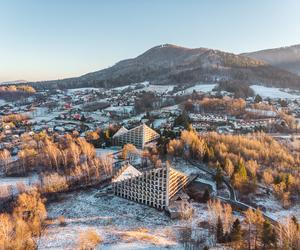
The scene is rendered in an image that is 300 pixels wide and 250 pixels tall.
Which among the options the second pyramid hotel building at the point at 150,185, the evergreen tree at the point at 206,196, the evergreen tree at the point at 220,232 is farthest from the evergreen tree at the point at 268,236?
the second pyramid hotel building at the point at 150,185

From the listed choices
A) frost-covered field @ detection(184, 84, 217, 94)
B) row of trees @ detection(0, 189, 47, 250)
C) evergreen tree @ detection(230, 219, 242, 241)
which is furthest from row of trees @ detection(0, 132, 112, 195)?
frost-covered field @ detection(184, 84, 217, 94)

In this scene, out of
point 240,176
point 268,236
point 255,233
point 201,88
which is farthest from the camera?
point 201,88

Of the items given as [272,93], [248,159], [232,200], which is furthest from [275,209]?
[272,93]

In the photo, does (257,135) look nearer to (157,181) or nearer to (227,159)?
(227,159)

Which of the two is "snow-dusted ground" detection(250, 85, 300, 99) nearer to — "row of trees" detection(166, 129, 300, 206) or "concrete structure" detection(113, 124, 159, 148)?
"row of trees" detection(166, 129, 300, 206)

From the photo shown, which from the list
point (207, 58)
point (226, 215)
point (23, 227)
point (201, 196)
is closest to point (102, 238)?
point (23, 227)

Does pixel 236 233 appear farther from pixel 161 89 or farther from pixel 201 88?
pixel 161 89
